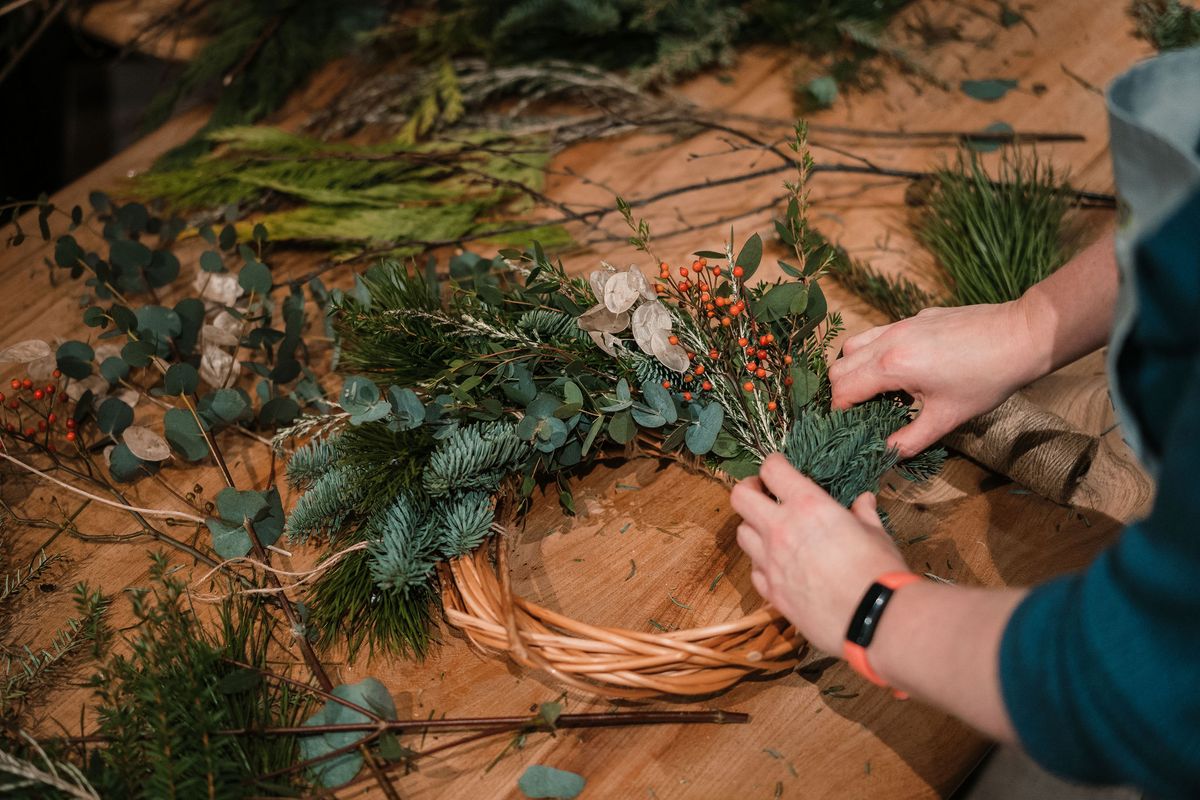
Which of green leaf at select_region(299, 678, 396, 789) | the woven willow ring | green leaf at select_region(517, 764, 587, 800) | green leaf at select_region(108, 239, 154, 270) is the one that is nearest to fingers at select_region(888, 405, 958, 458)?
the woven willow ring

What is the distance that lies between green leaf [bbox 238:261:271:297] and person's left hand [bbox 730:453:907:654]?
0.75m

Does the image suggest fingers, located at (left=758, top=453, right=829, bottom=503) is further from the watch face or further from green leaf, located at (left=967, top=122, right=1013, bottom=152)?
green leaf, located at (left=967, top=122, right=1013, bottom=152)

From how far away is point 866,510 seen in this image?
30.5 inches

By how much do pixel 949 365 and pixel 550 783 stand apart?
1.76ft

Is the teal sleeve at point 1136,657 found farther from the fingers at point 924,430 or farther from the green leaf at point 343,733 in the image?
the green leaf at point 343,733

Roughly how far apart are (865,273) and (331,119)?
0.97 meters

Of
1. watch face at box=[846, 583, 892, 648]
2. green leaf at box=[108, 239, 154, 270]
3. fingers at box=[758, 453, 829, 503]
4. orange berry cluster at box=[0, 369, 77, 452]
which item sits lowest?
watch face at box=[846, 583, 892, 648]

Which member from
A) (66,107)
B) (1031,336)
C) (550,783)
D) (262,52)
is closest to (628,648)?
(550,783)

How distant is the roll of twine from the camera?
3.06 feet

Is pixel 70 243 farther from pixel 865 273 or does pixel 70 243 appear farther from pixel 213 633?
pixel 865 273

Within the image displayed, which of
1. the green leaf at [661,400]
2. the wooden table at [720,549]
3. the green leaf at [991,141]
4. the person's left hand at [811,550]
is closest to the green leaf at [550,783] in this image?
the wooden table at [720,549]

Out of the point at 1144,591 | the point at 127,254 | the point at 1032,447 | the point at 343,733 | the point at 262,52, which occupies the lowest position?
the point at 1032,447

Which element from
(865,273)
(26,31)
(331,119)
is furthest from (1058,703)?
(26,31)

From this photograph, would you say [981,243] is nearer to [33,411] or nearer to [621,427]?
[621,427]
